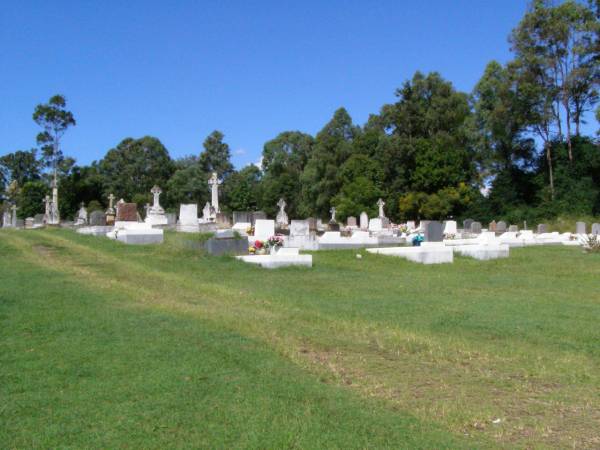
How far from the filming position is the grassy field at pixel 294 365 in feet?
12.2

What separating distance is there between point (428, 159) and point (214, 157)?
106 feet

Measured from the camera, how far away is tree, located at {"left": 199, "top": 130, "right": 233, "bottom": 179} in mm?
74062

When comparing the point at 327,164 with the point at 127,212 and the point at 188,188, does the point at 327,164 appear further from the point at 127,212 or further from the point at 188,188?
the point at 127,212

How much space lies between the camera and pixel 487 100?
48.1 metres

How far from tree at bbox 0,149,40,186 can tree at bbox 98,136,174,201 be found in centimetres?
1413

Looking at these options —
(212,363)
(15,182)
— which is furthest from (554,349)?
(15,182)

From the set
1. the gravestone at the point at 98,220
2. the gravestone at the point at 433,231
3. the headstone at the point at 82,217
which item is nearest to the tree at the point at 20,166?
the headstone at the point at 82,217

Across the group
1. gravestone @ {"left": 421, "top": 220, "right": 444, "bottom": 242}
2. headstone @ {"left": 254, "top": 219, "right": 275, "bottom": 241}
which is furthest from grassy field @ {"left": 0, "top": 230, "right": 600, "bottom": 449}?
headstone @ {"left": 254, "top": 219, "right": 275, "bottom": 241}

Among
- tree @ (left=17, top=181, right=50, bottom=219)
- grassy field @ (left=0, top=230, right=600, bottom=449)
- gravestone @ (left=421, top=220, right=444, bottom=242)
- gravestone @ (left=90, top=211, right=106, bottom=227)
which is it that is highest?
tree @ (left=17, top=181, right=50, bottom=219)

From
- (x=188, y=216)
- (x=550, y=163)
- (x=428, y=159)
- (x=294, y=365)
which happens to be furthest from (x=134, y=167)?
(x=294, y=365)

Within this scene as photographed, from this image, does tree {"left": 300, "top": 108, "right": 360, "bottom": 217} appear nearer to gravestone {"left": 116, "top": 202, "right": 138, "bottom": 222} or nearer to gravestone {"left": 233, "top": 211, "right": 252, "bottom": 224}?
gravestone {"left": 233, "top": 211, "right": 252, "bottom": 224}

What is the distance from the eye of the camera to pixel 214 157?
244 feet

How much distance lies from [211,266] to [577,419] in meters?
10.2

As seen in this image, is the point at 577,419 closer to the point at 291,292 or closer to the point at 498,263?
the point at 291,292
